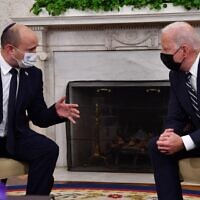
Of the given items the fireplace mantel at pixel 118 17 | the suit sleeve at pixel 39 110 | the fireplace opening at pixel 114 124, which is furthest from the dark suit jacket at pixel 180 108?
the fireplace opening at pixel 114 124

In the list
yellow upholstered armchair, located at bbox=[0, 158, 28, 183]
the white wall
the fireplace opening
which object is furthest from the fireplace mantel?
yellow upholstered armchair, located at bbox=[0, 158, 28, 183]

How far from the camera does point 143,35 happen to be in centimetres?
369

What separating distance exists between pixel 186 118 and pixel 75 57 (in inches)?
70.8

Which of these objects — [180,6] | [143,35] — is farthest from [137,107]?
[180,6]

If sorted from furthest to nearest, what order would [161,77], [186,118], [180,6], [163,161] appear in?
[161,77] < [180,6] < [186,118] < [163,161]

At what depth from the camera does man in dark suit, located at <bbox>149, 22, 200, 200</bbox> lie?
1990mm

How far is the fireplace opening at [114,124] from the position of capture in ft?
12.5

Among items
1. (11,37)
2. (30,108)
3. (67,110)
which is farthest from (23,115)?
(11,37)

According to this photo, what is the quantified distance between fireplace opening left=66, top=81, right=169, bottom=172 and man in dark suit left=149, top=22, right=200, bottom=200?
158 centimetres

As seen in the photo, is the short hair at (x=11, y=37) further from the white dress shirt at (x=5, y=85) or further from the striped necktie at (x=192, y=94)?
the striped necktie at (x=192, y=94)

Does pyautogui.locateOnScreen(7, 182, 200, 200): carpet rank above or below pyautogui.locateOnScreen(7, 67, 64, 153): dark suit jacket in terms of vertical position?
below

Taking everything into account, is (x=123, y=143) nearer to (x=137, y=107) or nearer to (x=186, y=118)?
(x=137, y=107)

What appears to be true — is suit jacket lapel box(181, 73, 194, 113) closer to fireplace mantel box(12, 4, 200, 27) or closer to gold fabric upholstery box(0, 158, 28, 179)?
gold fabric upholstery box(0, 158, 28, 179)

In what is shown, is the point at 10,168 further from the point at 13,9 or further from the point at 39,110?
the point at 13,9
